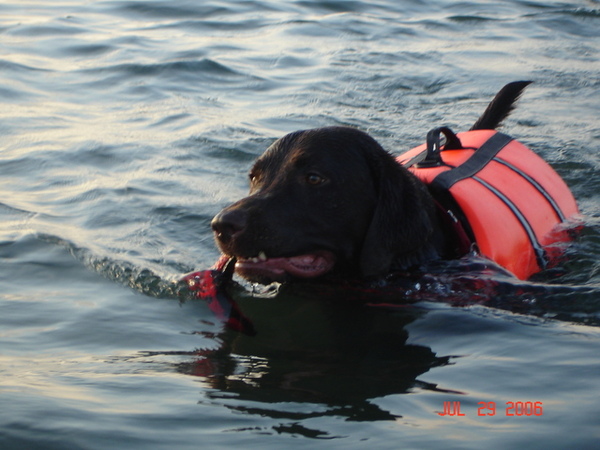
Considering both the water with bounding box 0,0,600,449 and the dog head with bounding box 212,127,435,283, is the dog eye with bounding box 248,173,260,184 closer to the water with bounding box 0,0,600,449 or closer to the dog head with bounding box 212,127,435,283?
the dog head with bounding box 212,127,435,283

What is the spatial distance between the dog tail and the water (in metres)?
0.88

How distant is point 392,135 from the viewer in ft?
24.7

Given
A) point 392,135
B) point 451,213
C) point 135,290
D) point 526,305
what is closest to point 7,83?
point 392,135

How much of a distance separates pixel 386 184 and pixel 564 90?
5.29 m

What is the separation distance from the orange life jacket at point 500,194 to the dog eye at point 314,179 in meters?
0.90

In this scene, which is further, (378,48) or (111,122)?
(378,48)

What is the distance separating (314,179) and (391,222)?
394mm

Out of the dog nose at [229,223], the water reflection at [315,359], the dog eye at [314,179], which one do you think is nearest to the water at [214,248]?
the water reflection at [315,359]

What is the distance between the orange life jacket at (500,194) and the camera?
4531mm

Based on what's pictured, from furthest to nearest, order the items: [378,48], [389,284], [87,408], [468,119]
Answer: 1. [378,48]
2. [468,119]
3. [389,284]
4. [87,408]

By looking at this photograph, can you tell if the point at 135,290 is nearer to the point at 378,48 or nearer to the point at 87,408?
the point at 87,408

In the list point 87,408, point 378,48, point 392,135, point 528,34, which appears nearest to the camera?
point 87,408

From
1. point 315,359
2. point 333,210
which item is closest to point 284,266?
point 333,210

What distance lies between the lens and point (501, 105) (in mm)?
5754
